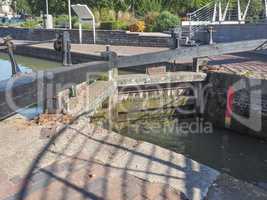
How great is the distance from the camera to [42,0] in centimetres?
3869

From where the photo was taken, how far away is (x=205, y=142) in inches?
404

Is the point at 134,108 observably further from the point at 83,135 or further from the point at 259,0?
the point at 259,0

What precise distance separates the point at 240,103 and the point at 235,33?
8176mm

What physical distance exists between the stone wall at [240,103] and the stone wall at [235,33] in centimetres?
660

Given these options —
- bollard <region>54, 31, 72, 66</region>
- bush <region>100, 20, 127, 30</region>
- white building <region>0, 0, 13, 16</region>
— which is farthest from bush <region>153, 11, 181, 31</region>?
white building <region>0, 0, 13, 16</region>

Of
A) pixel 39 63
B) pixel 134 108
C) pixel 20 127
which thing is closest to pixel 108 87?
pixel 134 108

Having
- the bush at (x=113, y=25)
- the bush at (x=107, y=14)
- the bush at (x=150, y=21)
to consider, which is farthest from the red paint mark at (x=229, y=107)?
the bush at (x=107, y=14)

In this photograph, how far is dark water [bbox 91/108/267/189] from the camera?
883 centimetres

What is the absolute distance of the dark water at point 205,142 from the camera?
29.0ft

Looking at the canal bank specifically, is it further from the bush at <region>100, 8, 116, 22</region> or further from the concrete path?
the bush at <region>100, 8, 116, 22</region>

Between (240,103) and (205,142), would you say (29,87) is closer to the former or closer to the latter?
(205,142)

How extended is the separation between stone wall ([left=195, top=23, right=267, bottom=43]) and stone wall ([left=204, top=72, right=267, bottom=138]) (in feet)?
21.6

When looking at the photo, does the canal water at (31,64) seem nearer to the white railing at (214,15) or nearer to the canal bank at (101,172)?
the white railing at (214,15)

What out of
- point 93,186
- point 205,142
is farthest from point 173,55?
point 93,186
